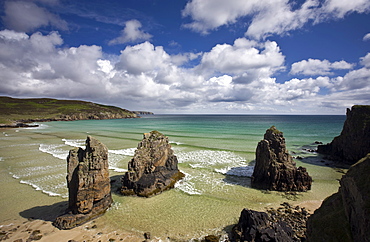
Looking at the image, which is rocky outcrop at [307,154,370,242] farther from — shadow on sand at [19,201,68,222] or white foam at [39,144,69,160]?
white foam at [39,144,69,160]

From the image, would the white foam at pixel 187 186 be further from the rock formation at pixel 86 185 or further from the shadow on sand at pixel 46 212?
the shadow on sand at pixel 46 212

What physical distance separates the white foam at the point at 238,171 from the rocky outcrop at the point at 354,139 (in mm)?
18030

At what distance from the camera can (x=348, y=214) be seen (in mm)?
6133

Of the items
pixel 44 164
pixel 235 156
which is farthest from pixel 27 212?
pixel 235 156

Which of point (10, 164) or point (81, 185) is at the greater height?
point (81, 185)

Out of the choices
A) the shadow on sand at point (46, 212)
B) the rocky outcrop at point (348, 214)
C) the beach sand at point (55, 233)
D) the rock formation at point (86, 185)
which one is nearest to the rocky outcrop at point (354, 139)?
the rocky outcrop at point (348, 214)

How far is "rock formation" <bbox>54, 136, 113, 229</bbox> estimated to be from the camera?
1239cm

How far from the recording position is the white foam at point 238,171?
22528 millimetres

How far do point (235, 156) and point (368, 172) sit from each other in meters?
26.6

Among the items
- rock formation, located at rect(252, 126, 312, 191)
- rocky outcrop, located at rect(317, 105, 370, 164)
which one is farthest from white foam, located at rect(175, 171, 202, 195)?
rocky outcrop, located at rect(317, 105, 370, 164)

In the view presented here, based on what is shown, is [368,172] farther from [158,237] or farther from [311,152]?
[311,152]

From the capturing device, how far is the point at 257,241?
9922mm

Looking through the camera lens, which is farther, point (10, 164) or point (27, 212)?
point (10, 164)

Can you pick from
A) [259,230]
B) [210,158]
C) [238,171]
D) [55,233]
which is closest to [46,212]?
[55,233]
